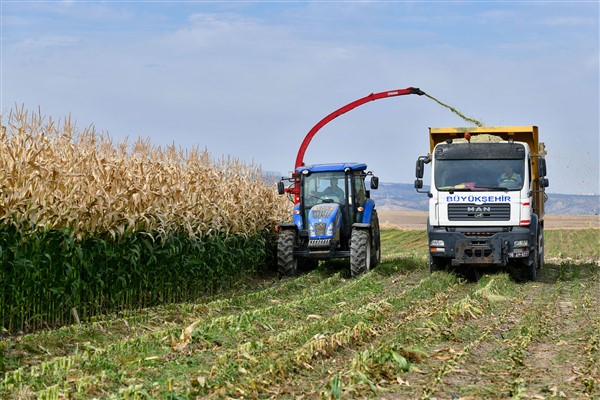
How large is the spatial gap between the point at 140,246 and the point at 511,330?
6.01m

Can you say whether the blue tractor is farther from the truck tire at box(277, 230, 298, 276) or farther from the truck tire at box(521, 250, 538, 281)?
the truck tire at box(521, 250, 538, 281)

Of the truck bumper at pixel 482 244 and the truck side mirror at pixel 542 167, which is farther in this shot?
the truck side mirror at pixel 542 167

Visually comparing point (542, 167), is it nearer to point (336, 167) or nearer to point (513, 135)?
point (513, 135)

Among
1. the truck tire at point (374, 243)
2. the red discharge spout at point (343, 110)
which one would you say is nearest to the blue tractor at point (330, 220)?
the truck tire at point (374, 243)

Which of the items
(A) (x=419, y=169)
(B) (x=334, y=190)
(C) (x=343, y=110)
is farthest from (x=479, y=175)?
(C) (x=343, y=110)

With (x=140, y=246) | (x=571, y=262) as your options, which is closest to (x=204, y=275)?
(x=140, y=246)

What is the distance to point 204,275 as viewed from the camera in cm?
1666

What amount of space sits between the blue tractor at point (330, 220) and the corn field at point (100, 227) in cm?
175

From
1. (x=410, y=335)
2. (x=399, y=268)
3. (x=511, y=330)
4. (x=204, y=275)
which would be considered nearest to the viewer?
(x=410, y=335)

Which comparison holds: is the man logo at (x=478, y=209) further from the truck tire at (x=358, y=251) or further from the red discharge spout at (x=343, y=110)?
the red discharge spout at (x=343, y=110)

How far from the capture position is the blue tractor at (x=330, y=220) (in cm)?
1878

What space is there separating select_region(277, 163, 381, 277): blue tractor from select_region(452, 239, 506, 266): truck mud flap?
2104mm

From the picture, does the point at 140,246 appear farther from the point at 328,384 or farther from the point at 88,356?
the point at 328,384

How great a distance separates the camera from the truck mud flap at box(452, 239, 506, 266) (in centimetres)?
1756
